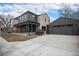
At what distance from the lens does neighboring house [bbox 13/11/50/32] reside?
2.46 metres

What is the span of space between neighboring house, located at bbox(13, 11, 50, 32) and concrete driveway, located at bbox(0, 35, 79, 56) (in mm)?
210

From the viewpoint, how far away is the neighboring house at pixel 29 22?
2.46 metres

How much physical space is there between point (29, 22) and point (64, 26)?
25.2 inches

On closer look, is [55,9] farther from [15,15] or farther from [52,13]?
[15,15]

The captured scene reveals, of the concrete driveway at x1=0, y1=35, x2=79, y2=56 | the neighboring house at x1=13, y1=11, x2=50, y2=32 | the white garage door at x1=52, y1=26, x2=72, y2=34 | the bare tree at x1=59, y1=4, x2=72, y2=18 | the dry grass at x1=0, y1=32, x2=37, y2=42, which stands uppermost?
the bare tree at x1=59, y1=4, x2=72, y2=18

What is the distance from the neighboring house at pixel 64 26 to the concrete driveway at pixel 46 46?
0.09m

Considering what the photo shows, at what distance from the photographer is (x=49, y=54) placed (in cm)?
234

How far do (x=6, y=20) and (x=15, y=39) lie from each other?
38cm

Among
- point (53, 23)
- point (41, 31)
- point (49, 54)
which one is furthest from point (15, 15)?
point (49, 54)

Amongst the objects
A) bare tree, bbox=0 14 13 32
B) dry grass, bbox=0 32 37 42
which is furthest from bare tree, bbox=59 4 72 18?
bare tree, bbox=0 14 13 32

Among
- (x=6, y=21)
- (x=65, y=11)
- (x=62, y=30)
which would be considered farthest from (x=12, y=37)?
(x=65, y=11)

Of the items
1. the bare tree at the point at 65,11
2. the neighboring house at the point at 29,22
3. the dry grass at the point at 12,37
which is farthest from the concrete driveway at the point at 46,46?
the bare tree at the point at 65,11

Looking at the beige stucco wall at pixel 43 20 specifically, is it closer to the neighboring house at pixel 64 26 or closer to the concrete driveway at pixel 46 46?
the neighboring house at pixel 64 26

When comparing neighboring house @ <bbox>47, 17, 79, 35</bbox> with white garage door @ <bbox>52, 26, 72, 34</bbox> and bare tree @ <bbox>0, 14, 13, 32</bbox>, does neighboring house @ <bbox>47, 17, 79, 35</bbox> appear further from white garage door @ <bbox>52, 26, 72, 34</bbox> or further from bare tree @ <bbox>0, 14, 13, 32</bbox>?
bare tree @ <bbox>0, 14, 13, 32</bbox>
